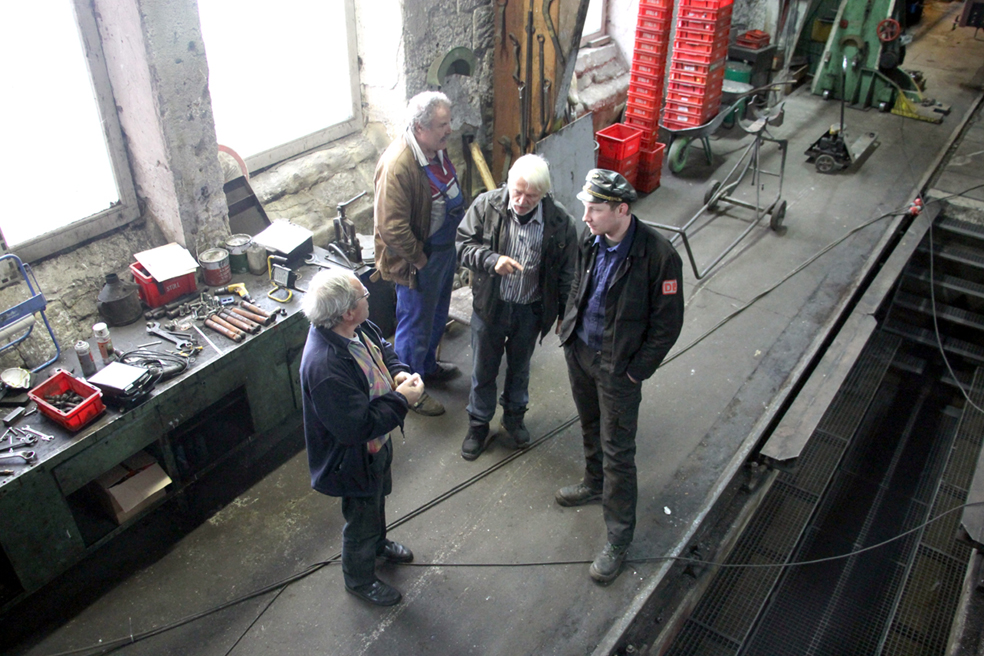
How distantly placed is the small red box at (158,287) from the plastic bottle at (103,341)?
411 mm

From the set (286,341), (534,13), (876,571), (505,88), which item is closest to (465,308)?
(286,341)

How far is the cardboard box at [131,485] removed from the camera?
11.3 feet

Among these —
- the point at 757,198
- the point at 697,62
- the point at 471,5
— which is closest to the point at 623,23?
the point at 697,62

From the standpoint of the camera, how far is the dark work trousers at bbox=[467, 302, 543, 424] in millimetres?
3932

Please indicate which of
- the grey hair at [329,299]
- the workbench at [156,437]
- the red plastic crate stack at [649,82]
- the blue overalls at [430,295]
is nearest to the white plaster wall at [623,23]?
the red plastic crate stack at [649,82]

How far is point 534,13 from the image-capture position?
221 inches

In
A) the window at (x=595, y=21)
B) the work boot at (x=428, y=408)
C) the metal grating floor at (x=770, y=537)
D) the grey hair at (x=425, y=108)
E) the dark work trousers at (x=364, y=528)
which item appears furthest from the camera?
the window at (x=595, y=21)

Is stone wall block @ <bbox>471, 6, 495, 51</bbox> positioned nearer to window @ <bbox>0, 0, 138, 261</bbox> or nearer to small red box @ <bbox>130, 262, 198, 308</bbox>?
window @ <bbox>0, 0, 138, 261</bbox>

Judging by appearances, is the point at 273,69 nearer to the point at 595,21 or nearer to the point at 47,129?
the point at 47,129

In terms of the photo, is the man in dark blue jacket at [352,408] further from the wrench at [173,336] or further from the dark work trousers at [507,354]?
the wrench at [173,336]

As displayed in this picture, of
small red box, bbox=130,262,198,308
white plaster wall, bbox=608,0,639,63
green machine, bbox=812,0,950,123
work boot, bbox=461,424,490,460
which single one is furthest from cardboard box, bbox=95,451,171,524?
green machine, bbox=812,0,950,123

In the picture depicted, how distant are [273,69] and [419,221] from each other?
1.77 m

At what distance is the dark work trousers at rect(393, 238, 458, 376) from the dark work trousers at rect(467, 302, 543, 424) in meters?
0.43

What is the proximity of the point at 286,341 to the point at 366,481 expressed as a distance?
1.28m
